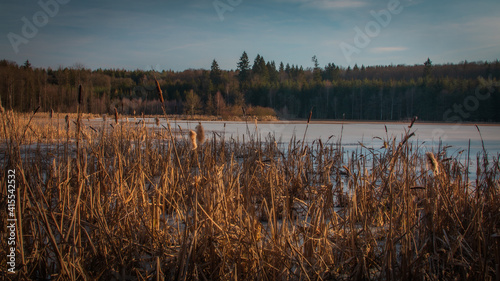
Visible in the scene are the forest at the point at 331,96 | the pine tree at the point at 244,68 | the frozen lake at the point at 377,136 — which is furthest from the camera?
the pine tree at the point at 244,68

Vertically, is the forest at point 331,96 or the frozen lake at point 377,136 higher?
the forest at point 331,96

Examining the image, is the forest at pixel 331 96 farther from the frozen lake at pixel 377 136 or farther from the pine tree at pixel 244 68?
the frozen lake at pixel 377 136

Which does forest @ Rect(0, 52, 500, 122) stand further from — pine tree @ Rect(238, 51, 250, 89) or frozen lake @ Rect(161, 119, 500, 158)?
frozen lake @ Rect(161, 119, 500, 158)

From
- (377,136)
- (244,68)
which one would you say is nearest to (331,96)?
(244,68)

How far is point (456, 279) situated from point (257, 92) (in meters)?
55.2

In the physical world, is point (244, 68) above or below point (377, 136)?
above

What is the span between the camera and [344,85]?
55656mm

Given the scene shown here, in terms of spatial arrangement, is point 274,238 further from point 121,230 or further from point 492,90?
point 492,90

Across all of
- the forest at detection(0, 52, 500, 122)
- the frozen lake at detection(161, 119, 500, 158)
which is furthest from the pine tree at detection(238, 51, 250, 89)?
the frozen lake at detection(161, 119, 500, 158)

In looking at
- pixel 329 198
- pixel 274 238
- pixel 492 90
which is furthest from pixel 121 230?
pixel 492 90

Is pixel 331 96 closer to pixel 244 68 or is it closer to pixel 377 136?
pixel 244 68

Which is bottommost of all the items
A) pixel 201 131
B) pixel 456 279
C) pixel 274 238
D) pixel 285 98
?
pixel 456 279

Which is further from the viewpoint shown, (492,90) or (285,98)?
(285,98)

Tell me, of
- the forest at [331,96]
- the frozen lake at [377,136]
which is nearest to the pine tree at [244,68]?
the forest at [331,96]
